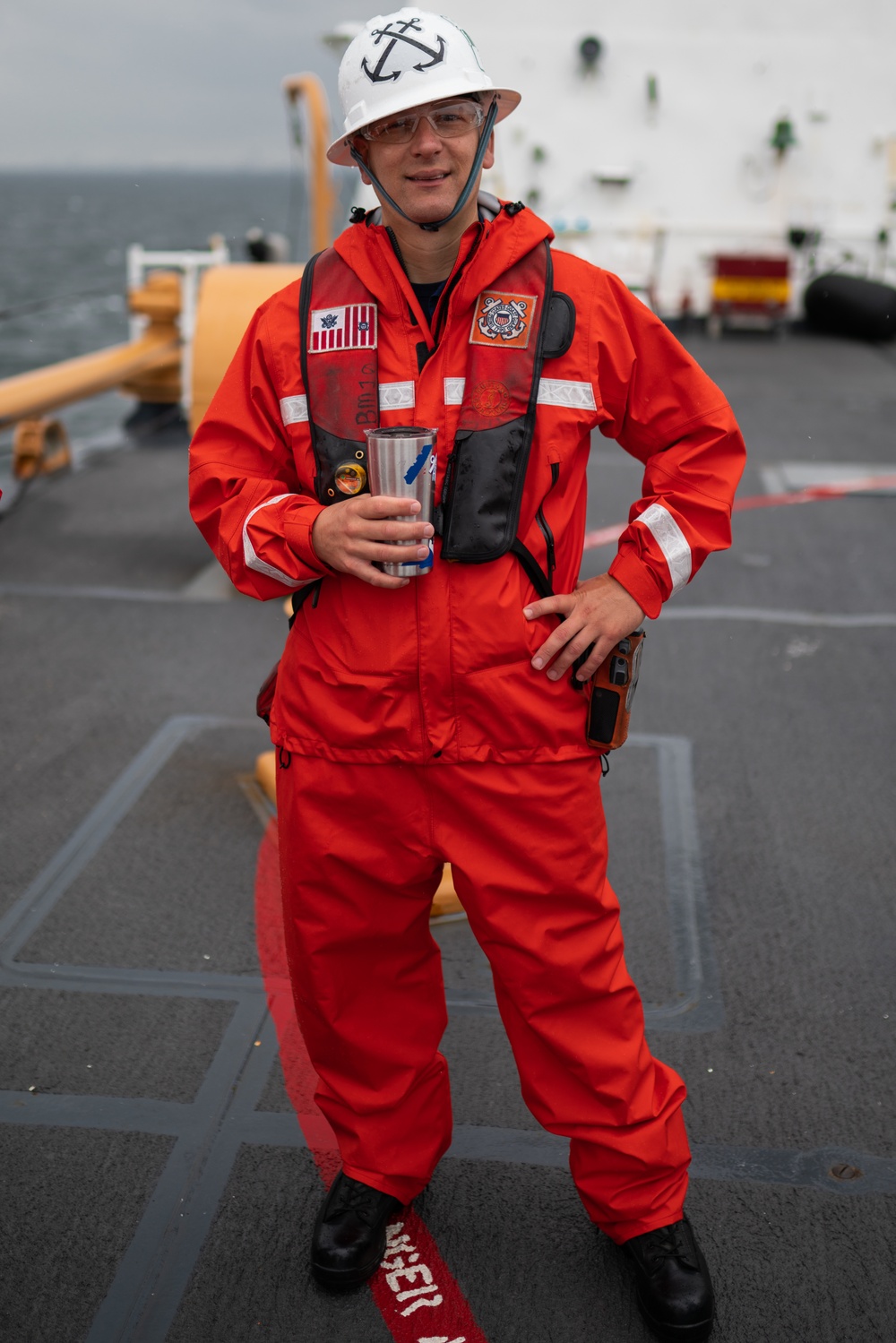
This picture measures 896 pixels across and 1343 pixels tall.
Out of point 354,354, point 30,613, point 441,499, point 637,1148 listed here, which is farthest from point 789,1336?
point 30,613

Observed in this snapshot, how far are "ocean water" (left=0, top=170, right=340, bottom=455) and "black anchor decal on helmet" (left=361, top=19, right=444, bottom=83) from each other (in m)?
5.56

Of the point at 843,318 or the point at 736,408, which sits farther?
the point at 843,318

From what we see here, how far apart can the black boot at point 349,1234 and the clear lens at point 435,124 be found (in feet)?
6.19

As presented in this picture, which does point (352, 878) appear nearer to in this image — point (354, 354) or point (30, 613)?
point (354, 354)

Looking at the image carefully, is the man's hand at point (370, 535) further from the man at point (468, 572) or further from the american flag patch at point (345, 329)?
the american flag patch at point (345, 329)

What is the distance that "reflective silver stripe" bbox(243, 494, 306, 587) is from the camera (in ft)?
6.36

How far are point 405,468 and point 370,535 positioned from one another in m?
0.12

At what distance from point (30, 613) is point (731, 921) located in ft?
12.4

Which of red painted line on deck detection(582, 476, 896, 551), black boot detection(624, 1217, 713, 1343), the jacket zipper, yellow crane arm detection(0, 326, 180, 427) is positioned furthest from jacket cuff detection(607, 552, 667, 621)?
yellow crane arm detection(0, 326, 180, 427)

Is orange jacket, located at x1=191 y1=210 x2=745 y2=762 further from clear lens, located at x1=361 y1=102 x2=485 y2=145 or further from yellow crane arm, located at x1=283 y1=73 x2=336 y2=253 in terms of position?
yellow crane arm, located at x1=283 y1=73 x2=336 y2=253

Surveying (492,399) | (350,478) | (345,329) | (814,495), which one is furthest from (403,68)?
(814,495)

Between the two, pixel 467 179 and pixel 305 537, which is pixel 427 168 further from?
pixel 305 537

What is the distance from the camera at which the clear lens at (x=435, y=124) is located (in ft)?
6.13

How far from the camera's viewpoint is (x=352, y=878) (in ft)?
6.72
